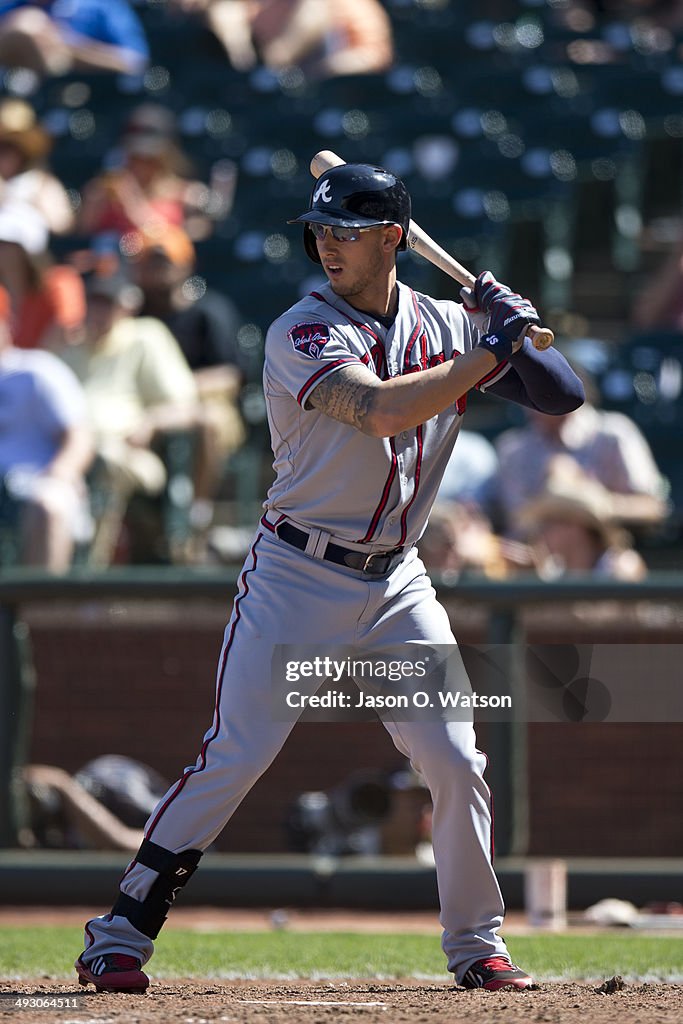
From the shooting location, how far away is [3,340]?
680 centimetres

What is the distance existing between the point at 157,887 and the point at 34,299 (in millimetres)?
4715

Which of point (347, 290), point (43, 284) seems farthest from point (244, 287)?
point (347, 290)

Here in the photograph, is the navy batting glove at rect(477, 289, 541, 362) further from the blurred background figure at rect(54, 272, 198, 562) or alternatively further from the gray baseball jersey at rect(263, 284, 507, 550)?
the blurred background figure at rect(54, 272, 198, 562)

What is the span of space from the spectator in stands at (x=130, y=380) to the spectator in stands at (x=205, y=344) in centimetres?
7

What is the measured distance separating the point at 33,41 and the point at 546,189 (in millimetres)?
3492

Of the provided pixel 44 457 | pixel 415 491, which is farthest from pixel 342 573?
pixel 44 457

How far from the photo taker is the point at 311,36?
991 cm

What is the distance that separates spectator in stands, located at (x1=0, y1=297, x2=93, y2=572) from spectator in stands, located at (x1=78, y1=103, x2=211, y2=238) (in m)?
2.19

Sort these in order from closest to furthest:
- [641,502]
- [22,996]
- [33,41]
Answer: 1. [22,996]
2. [641,502]
3. [33,41]

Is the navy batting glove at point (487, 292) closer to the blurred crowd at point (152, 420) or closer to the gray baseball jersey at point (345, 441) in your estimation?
the gray baseball jersey at point (345, 441)

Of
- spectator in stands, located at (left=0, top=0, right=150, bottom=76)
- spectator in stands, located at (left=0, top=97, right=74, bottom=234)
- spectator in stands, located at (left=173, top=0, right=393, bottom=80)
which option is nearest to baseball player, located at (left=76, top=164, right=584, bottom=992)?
spectator in stands, located at (left=0, top=97, right=74, bottom=234)

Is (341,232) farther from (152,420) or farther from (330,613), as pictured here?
(152,420)

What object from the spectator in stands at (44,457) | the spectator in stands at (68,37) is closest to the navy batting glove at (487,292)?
the spectator in stands at (44,457)

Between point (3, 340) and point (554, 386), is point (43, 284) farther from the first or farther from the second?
point (554, 386)
